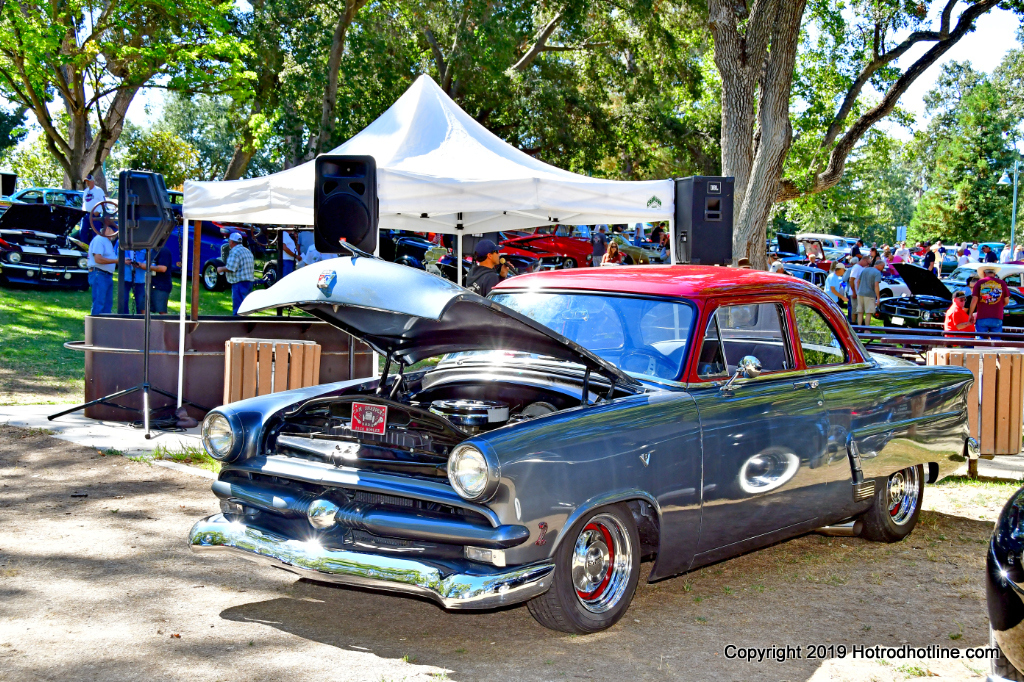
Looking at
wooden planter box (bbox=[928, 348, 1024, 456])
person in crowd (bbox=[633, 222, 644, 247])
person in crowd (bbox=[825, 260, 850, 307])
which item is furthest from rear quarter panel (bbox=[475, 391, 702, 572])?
person in crowd (bbox=[633, 222, 644, 247])

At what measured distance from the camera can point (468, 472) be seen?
3953 mm

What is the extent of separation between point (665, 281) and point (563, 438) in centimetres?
148

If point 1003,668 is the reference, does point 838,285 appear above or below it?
above

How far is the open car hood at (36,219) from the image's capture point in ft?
64.7

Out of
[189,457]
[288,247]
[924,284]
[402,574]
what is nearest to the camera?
[402,574]

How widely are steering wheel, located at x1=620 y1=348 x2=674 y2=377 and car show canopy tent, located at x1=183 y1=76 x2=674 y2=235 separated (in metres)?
4.59

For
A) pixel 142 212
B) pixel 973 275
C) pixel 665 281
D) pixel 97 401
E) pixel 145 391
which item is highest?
pixel 973 275

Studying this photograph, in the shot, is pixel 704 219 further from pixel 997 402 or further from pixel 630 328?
pixel 630 328

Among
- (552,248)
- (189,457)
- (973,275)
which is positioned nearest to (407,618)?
(189,457)

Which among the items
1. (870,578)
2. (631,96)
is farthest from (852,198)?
(870,578)

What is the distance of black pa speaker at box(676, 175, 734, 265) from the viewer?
9.82 metres

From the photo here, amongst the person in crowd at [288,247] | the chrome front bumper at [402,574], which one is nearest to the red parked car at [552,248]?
the person in crowd at [288,247]

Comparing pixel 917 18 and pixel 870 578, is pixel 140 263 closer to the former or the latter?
pixel 870 578

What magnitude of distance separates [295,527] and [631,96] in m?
30.2
